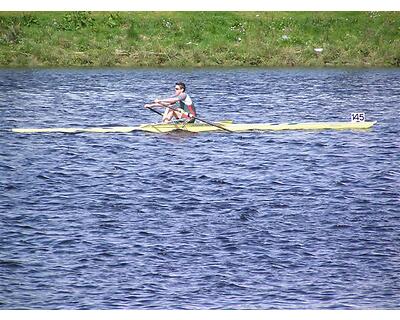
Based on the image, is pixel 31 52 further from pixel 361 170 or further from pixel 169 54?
pixel 361 170

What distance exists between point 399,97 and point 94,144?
13.3 feet

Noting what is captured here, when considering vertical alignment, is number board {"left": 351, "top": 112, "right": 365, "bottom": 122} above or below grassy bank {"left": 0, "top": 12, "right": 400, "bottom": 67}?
below

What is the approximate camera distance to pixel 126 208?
1409 centimetres

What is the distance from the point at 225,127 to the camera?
55.4ft

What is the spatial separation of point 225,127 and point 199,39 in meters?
1.83

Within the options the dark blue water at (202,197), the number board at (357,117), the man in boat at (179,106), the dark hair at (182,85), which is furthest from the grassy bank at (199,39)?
the number board at (357,117)

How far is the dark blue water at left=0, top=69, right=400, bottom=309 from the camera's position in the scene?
1221 cm

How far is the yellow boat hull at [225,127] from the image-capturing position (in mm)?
16125

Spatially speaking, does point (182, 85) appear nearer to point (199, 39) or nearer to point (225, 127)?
point (225, 127)

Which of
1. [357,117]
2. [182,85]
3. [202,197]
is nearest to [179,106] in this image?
[182,85]

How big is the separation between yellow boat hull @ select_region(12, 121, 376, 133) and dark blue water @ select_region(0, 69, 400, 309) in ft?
0.30

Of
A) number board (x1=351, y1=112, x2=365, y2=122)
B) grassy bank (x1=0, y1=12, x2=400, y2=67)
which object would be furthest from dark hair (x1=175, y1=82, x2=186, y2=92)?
number board (x1=351, y1=112, x2=365, y2=122)

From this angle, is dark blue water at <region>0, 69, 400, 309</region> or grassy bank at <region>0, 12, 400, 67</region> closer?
dark blue water at <region>0, 69, 400, 309</region>

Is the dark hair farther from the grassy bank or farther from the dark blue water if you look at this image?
Answer: the grassy bank
